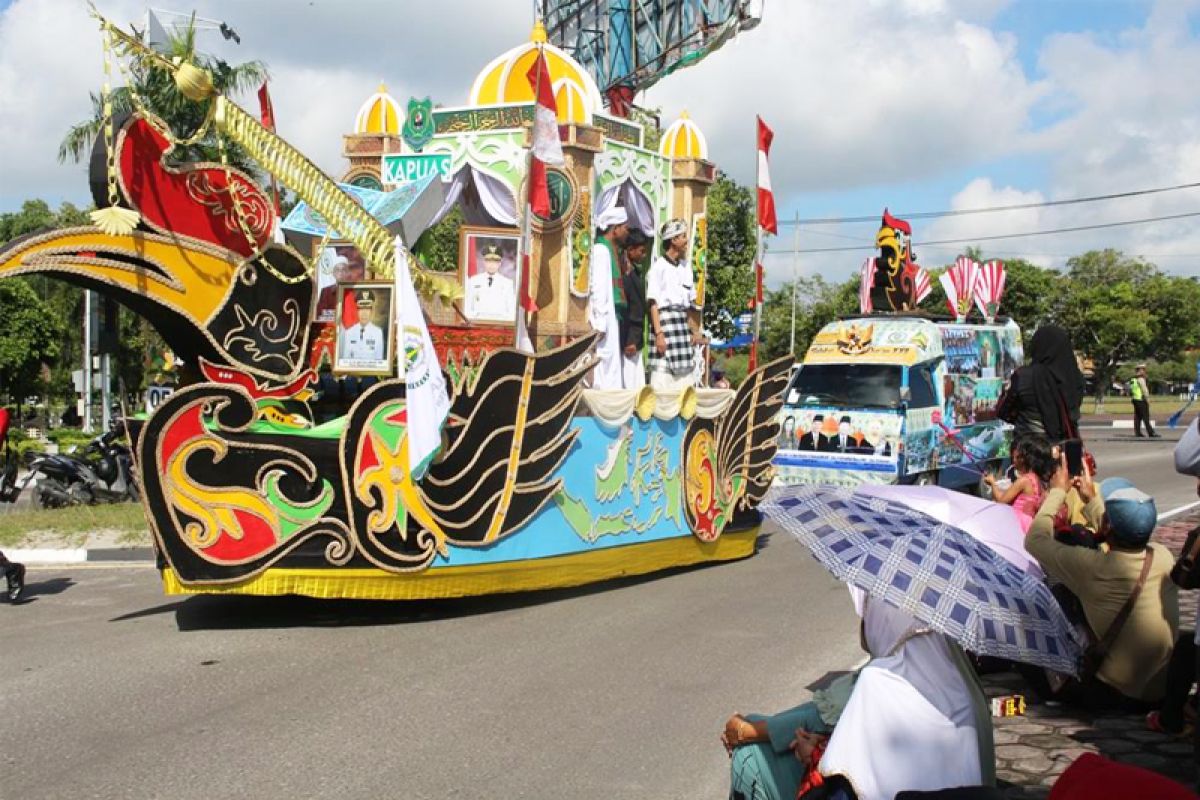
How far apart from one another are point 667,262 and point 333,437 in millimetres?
5474

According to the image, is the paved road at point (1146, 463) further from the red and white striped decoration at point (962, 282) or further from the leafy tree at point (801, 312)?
the leafy tree at point (801, 312)

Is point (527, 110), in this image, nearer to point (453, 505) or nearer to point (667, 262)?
point (667, 262)

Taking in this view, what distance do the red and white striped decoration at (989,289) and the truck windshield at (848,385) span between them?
4.23 metres

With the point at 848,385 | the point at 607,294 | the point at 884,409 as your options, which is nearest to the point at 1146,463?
the point at 848,385

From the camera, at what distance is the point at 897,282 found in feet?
51.6

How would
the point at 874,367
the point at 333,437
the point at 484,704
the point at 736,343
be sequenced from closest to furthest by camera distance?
the point at 484,704 → the point at 333,437 → the point at 874,367 → the point at 736,343

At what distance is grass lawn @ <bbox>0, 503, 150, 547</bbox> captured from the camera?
431 inches

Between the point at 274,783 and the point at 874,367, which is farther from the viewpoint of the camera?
the point at 874,367

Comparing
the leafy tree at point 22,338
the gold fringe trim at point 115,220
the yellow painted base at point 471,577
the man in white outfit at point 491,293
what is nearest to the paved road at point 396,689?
the yellow painted base at point 471,577

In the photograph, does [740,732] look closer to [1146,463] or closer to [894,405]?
[894,405]

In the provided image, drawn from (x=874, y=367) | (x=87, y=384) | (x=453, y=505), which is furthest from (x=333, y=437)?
(x=87, y=384)

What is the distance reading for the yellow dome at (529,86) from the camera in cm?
1204

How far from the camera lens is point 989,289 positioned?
16781 mm

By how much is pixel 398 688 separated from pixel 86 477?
905 centimetres
